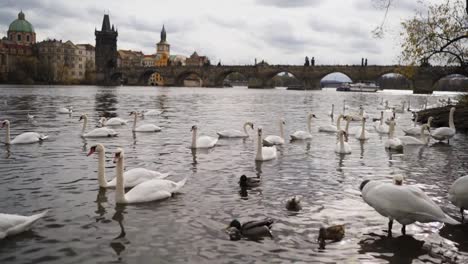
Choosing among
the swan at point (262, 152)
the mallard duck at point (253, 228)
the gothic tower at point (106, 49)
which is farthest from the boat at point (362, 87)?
the mallard duck at point (253, 228)

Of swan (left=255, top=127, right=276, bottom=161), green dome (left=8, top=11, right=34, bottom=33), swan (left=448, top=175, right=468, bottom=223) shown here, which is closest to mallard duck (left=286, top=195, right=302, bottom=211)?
swan (left=448, top=175, right=468, bottom=223)

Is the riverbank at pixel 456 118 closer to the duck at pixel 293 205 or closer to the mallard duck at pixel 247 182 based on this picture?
the mallard duck at pixel 247 182

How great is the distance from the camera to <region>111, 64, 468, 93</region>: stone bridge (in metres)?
100

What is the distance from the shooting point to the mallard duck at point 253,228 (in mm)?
6547

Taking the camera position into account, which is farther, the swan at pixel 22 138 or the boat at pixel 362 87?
the boat at pixel 362 87

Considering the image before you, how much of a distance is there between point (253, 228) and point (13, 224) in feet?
10.7

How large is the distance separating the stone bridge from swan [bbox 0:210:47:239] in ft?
268

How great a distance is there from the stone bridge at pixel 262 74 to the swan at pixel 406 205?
79692 mm

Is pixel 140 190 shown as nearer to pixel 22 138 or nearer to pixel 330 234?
pixel 330 234

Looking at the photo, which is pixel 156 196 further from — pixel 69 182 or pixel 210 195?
pixel 69 182

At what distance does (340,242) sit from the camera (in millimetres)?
6457

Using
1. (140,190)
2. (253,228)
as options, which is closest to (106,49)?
(140,190)

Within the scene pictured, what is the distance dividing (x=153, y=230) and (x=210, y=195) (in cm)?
216

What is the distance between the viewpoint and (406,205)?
6.16 meters
